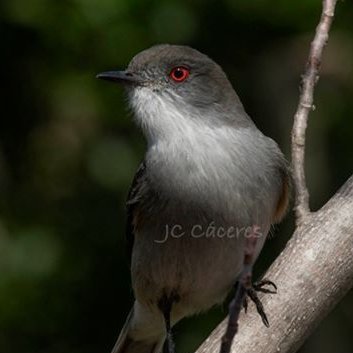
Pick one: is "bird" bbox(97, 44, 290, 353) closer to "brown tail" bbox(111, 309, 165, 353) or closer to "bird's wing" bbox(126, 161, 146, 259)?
"bird's wing" bbox(126, 161, 146, 259)

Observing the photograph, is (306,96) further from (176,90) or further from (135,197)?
(135,197)

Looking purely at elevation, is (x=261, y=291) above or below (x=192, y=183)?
below

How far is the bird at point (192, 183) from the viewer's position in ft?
19.9

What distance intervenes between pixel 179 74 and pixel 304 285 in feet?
5.85

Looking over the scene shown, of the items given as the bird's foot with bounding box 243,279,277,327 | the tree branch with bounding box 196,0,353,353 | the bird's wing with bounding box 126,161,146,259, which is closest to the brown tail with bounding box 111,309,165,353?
the bird's wing with bounding box 126,161,146,259

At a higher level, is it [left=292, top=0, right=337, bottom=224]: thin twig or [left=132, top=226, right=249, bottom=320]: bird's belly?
[left=292, top=0, right=337, bottom=224]: thin twig

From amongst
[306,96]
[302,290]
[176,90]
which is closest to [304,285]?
[302,290]

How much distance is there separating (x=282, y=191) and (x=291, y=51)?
5.02 metres

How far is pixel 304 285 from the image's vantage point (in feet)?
17.1

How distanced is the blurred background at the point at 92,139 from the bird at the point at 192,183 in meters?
3.03

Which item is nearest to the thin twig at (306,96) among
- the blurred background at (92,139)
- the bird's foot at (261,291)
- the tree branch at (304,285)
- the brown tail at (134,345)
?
the tree branch at (304,285)

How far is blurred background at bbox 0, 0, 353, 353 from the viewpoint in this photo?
9.53m

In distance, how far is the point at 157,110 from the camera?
6.17 m

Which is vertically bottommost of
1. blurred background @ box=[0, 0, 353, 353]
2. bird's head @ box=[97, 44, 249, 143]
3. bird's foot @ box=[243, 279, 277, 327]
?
blurred background @ box=[0, 0, 353, 353]
